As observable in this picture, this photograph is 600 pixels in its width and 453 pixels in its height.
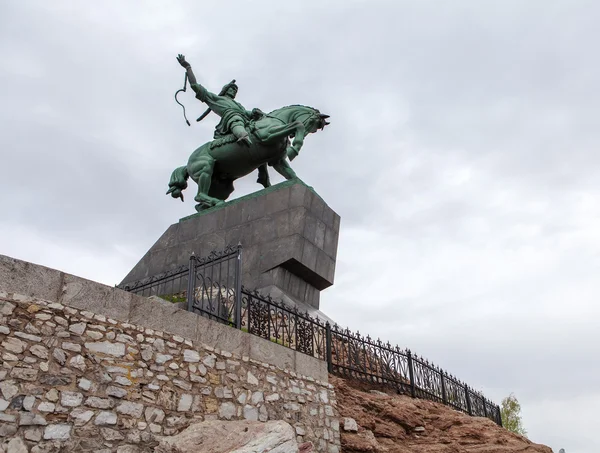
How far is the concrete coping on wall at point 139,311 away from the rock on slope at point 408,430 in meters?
0.76

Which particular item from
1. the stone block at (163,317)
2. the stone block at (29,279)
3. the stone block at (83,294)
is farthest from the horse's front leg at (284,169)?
the stone block at (29,279)

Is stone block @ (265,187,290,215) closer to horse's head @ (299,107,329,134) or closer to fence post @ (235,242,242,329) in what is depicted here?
horse's head @ (299,107,329,134)

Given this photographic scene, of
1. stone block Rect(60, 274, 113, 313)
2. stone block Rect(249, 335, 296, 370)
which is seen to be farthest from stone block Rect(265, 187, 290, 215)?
stone block Rect(60, 274, 113, 313)

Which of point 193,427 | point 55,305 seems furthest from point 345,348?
point 55,305

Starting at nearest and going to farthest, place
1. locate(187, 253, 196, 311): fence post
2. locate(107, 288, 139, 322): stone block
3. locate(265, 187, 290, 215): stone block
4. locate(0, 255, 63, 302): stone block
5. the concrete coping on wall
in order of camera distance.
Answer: locate(0, 255, 63, 302): stone block, the concrete coping on wall, locate(107, 288, 139, 322): stone block, locate(187, 253, 196, 311): fence post, locate(265, 187, 290, 215): stone block

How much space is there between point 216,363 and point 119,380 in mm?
1321

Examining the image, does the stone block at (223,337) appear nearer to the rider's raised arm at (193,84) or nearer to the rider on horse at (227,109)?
the rider on horse at (227,109)

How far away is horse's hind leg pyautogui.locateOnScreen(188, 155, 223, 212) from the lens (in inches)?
531

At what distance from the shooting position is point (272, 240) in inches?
476

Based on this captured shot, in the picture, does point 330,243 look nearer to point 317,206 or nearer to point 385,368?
point 317,206

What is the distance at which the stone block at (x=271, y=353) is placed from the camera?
7.75 m

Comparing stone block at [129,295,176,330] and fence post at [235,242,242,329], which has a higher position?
fence post at [235,242,242,329]

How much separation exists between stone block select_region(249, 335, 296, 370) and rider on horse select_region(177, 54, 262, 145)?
5.80 meters

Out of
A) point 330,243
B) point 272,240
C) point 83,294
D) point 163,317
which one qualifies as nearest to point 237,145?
point 272,240
